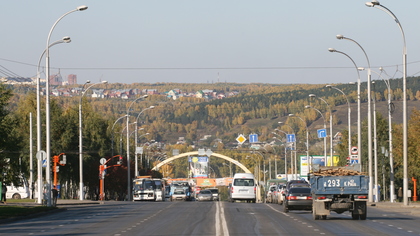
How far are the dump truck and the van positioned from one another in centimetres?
3442

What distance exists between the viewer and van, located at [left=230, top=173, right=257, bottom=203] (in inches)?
2729

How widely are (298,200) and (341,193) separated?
9.12 meters

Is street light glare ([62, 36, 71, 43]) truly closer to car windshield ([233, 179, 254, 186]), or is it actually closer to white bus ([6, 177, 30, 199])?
car windshield ([233, 179, 254, 186])

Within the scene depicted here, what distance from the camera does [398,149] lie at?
2891 inches

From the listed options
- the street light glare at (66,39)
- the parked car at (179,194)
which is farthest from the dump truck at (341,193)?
the parked car at (179,194)

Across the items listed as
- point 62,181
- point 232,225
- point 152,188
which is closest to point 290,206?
point 232,225

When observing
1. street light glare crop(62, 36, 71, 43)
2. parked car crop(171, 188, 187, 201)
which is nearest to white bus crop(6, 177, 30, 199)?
parked car crop(171, 188, 187, 201)

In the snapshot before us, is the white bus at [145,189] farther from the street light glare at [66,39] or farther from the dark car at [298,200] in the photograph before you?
the dark car at [298,200]

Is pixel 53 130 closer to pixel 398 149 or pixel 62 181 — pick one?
pixel 62 181

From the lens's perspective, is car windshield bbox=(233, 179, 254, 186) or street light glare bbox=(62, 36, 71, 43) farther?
car windshield bbox=(233, 179, 254, 186)

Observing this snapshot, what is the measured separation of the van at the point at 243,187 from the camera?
69312 millimetres

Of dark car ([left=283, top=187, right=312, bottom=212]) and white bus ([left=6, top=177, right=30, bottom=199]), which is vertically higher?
dark car ([left=283, top=187, right=312, bottom=212])

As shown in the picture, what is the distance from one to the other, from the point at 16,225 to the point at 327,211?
42.5 feet

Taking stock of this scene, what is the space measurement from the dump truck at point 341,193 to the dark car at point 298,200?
8190 mm
